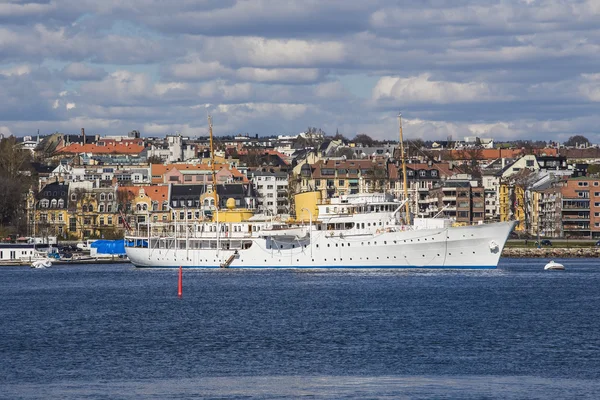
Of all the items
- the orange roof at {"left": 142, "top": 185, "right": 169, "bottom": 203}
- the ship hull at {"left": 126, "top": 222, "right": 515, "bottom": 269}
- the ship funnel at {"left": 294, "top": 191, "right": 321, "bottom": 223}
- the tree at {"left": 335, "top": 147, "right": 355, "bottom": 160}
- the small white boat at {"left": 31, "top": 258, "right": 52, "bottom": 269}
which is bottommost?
the small white boat at {"left": 31, "top": 258, "right": 52, "bottom": 269}

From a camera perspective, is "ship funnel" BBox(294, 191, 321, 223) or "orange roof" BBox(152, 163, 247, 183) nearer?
"ship funnel" BBox(294, 191, 321, 223)

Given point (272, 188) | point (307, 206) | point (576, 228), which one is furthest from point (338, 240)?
point (272, 188)

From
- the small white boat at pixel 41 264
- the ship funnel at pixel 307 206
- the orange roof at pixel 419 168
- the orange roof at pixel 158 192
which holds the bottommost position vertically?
the small white boat at pixel 41 264

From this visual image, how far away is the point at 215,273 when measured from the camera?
88.9 m

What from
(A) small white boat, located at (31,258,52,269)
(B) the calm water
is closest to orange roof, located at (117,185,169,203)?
(A) small white boat, located at (31,258,52,269)

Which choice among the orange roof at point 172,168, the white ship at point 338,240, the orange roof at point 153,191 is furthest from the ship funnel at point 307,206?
the orange roof at point 172,168

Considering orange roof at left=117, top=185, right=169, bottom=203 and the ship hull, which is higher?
orange roof at left=117, top=185, right=169, bottom=203

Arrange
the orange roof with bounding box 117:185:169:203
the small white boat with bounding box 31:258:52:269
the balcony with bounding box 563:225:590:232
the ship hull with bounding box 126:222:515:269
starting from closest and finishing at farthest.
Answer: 1. the ship hull with bounding box 126:222:515:269
2. the small white boat with bounding box 31:258:52:269
3. the balcony with bounding box 563:225:590:232
4. the orange roof with bounding box 117:185:169:203

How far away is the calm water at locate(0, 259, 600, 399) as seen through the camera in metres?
34.7

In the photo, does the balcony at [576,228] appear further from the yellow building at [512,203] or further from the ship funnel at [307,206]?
the ship funnel at [307,206]

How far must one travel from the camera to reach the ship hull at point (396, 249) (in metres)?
84.0

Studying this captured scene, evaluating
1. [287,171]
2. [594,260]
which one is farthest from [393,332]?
[287,171]

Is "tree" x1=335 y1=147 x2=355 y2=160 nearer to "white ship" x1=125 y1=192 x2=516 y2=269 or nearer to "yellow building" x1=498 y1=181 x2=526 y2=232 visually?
"yellow building" x1=498 y1=181 x2=526 y2=232

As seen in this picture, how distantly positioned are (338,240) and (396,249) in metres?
4.44
